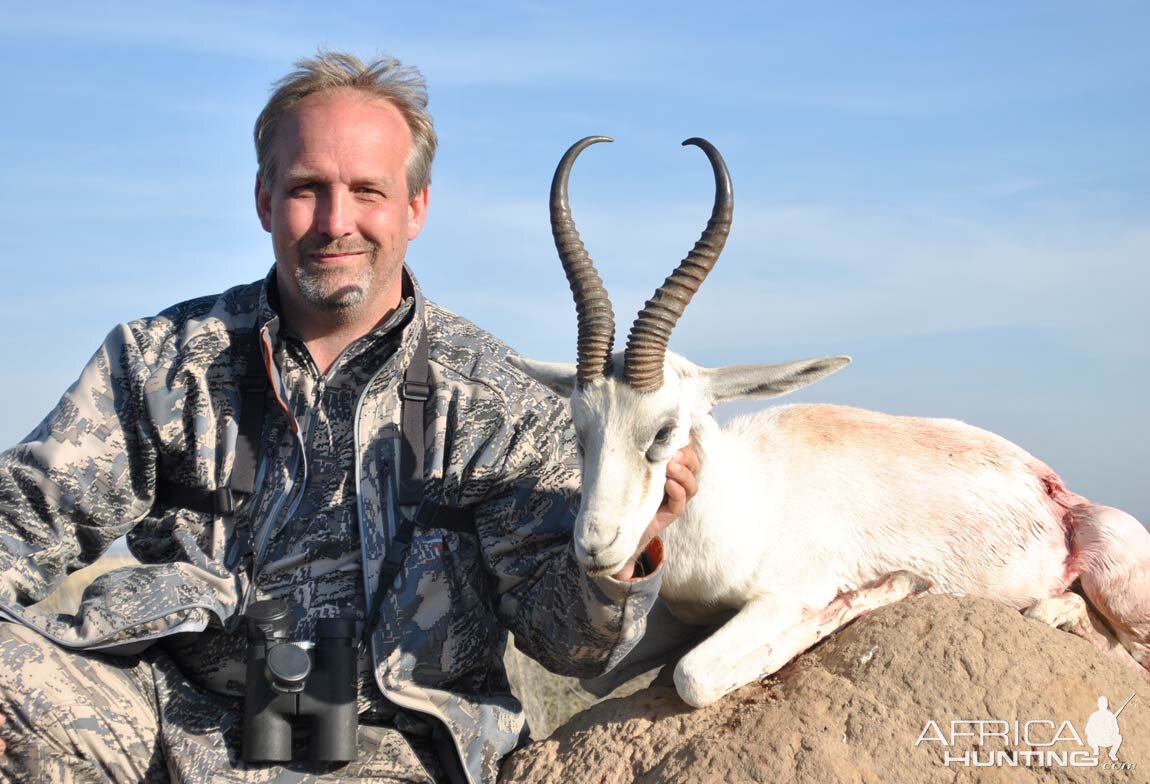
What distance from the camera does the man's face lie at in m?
5.30

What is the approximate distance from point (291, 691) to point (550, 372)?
1.74 m

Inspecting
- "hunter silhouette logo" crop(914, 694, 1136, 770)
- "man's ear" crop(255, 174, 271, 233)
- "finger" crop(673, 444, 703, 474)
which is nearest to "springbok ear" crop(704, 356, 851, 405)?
"finger" crop(673, 444, 703, 474)

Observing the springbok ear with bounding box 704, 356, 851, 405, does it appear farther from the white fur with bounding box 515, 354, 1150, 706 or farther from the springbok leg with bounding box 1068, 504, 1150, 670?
the springbok leg with bounding box 1068, 504, 1150, 670

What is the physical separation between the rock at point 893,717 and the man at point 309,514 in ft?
1.17

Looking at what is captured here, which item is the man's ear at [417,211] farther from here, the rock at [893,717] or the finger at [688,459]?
the rock at [893,717]

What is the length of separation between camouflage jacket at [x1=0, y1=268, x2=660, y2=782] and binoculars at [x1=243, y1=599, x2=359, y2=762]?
8.2 inches

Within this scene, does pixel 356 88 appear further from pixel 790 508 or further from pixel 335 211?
pixel 790 508

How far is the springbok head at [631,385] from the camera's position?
4471 millimetres

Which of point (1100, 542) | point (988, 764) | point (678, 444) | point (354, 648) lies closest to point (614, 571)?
point (678, 444)

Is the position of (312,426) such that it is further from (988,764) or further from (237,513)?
(988,764)

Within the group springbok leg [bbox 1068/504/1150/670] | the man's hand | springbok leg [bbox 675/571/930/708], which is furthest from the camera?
springbok leg [bbox 1068/504/1150/670]

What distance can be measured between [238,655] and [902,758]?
2.52m

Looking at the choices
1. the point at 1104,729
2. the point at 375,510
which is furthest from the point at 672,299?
the point at 1104,729

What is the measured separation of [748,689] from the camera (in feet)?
15.7
